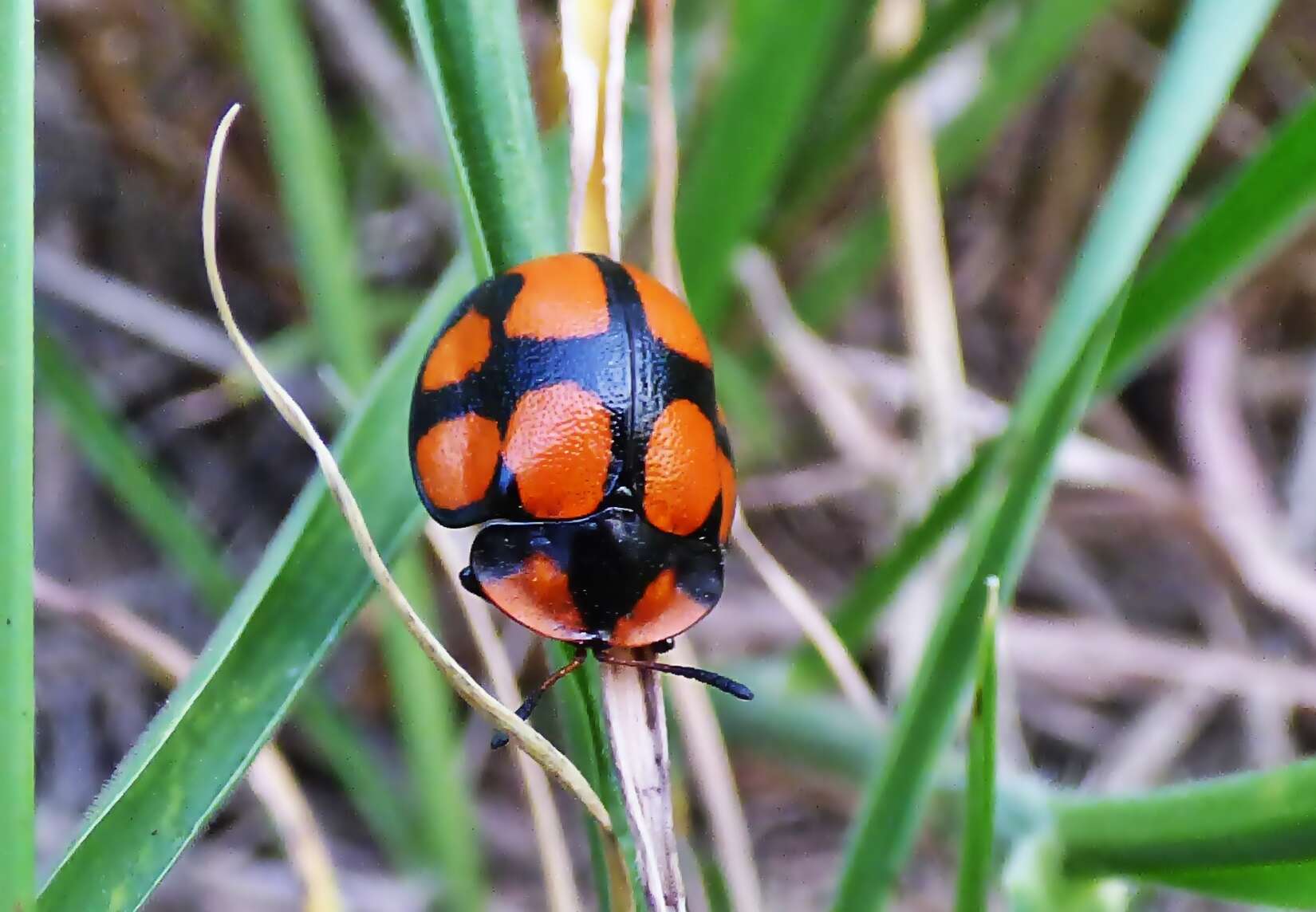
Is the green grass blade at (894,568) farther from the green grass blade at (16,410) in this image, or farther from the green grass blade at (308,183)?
the green grass blade at (16,410)

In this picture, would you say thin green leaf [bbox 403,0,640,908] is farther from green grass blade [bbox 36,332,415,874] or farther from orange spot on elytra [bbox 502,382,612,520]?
green grass blade [bbox 36,332,415,874]

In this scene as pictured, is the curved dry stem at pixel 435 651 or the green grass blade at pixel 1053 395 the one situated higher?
the green grass blade at pixel 1053 395

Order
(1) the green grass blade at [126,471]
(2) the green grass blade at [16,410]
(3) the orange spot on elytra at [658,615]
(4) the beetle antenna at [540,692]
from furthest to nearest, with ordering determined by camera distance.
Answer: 1. (1) the green grass blade at [126,471]
2. (3) the orange spot on elytra at [658,615]
3. (4) the beetle antenna at [540,692]
4. (2) the green grass blade at [16,410]

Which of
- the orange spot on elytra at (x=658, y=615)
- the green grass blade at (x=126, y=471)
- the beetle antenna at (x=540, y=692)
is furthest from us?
the green grass blade at (x=126, y=471)

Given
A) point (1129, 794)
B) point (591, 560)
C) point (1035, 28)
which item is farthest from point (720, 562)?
point (1035, 28)

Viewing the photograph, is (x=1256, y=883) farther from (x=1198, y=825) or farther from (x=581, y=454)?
(x=581, y=454)

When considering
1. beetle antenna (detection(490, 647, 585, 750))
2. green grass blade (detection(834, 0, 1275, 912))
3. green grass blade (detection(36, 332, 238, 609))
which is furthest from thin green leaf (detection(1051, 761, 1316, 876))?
green grass blade (detection(36, 332, 238, 609))

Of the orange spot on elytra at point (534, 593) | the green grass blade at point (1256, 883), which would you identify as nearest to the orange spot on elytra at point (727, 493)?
the orange spot on elytra at point (534, 593)
